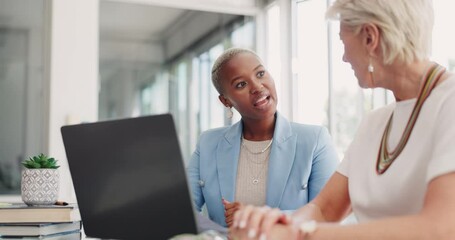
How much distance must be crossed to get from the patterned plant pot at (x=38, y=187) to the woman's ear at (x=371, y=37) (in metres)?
0.94

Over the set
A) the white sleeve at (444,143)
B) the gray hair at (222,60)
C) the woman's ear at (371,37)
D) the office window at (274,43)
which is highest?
the office window at (274,43)

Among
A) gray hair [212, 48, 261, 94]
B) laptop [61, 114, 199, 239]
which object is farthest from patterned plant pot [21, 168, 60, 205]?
gray hair [212, 48, 261, 94]

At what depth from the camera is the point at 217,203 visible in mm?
1984

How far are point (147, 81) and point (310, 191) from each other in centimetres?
176

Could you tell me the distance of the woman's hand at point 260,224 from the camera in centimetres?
100

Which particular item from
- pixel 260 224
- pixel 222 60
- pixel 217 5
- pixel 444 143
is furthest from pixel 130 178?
pixel 217 5

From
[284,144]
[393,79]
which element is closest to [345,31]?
[393,79]

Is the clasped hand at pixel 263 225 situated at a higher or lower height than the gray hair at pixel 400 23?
lower

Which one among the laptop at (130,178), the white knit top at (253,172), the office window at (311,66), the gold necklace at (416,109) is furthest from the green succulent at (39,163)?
the office window at (311,66)

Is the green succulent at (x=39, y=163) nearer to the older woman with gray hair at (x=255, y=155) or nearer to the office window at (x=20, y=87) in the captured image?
the older woman with gray hair at (x=255, y=155)

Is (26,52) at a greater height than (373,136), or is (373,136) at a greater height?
(26,52)

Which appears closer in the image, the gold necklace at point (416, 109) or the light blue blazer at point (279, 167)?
the gold necklace at point (416, 109)

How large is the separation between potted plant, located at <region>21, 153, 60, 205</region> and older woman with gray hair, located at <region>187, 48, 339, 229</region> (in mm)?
618

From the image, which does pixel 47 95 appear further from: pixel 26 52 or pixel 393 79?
pixel 393 79
